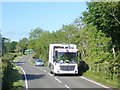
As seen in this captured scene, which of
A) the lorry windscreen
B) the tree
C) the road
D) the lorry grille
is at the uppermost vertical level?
the tree

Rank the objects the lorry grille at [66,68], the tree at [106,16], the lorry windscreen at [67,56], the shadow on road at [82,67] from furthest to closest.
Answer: the shadow on road at [82,67]
the lorry windscreen at [67,56]
the lorry grille at [66,68]
the tree at [106,16]

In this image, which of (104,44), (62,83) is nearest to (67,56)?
(104,44)

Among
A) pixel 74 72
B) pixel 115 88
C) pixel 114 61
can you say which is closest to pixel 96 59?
pixel 74 72

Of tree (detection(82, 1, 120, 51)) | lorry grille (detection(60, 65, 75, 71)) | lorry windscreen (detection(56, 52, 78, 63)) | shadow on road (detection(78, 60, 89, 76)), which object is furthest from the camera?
shadow on road (detection(78, 60, 89, 76))

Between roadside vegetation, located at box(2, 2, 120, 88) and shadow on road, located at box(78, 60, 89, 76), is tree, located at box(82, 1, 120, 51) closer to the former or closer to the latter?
roadside vegetation, located at box(2, 2, 120, 88)

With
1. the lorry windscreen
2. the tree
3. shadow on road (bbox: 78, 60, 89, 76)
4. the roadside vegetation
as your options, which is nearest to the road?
the roadside vegetation

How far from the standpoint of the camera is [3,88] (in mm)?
22328

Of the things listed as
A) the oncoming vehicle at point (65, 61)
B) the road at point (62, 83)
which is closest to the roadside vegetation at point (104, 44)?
the road at point (62, 83)

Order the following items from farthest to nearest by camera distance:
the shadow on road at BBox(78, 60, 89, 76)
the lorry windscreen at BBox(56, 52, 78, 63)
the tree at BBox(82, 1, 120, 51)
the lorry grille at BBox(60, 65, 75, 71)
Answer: the shadow on road at BBox(78, 60, 89, 76), the lorry windscreen at BBox(56, 52, 78, 63), the lorry grille at BBox(60, 65, 75, 71), the tree at BBox(82, 1, 120, 51)

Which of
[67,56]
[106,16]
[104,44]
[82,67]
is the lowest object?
[82,67]

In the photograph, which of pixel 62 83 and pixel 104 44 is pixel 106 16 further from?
pixel 104 44

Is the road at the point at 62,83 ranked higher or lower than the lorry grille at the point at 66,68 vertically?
lower

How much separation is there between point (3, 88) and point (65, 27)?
50963 millimetres

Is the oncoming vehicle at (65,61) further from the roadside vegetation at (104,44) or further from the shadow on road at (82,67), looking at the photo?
the shadow on road at (82,67)
